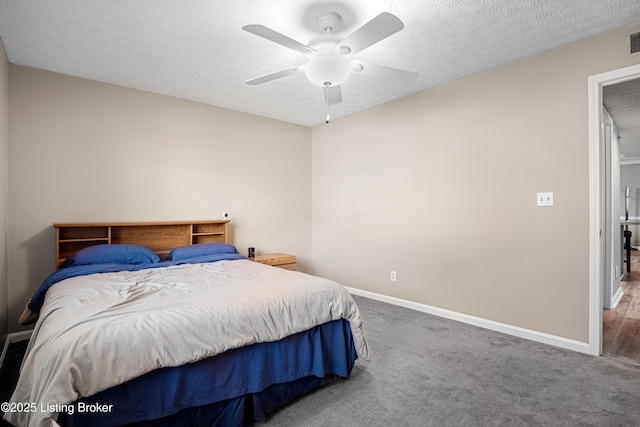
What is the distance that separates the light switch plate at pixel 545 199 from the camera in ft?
8.82

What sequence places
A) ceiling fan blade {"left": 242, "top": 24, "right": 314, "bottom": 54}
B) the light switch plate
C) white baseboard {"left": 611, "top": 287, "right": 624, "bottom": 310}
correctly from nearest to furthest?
1. ceiling fan blade {"left": 242, "top": 24, "right": 314, "bottom": 54}
2. the light switch plate
3. white baseboard {"left": 611, "top": 287, "right": 624, "bottom": 310}

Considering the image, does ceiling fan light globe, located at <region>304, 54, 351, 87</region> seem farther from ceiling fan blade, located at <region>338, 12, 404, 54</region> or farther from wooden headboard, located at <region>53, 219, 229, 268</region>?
wooden headboard, located at <region>53, 219, 229, 268</region>

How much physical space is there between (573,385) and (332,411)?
1.59 m

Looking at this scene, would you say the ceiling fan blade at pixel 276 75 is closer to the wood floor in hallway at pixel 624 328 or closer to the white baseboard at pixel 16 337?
the white baseboard at pixel 16 337

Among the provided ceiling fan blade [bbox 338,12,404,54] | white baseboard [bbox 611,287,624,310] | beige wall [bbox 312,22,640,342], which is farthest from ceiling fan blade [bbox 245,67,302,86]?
white baseboard [bbox 611,287,624,310]

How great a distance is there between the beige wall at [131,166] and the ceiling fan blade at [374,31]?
2.56 metres

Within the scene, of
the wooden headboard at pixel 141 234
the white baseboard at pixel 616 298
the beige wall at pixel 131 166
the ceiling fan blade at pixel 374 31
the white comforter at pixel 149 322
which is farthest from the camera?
the white baseboard at pixel 616 298

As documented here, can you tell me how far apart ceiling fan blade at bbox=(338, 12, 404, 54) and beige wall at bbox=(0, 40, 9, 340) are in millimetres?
2785

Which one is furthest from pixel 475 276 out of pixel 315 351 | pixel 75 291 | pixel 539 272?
pixel 75 291

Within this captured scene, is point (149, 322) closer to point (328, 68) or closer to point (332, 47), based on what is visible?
point (328, 68)

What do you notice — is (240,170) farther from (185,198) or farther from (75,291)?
(75,291)

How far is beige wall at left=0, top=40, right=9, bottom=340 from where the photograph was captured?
2.58 meters

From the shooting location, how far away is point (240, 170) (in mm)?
4301

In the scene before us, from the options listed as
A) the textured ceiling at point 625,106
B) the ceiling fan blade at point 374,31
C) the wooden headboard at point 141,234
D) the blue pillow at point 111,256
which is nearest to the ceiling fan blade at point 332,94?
the ceiling fan blade at point 374,31
